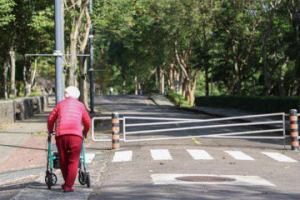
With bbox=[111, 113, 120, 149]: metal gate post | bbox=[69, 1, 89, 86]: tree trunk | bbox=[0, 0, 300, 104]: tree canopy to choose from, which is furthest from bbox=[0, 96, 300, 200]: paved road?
bbox=[0, 0, 300, 104]: tree canopy

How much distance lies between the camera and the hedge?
36219mm

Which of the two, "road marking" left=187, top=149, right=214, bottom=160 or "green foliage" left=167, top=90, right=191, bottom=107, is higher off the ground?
"road marking" left=187, top=149, right=214, bottom=160

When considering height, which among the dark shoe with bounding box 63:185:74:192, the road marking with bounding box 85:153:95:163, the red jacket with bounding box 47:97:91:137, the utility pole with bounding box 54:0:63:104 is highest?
the utility pole with bounding box 54:0:63:104

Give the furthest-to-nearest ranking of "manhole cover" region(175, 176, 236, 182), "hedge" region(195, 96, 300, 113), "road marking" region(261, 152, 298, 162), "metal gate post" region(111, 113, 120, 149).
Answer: "hedge" region(195, 96, 300, 113) → "metal gate post" region(111, 113, 120, 149) → "road marking" region(261, 152, 298, 162) → "manhole cover" region(175, 176, 236, 182)

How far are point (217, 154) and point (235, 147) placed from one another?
2.86 m

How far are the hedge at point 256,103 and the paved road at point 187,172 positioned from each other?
1503 centimetres

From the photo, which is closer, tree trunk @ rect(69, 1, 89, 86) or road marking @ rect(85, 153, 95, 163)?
road marking @ rect(85, 153, 95, 163)

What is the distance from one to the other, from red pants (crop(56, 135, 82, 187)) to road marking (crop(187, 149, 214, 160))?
662 cm

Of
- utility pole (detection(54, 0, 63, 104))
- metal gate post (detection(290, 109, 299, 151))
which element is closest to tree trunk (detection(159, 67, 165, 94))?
metal gate post (detection(290, 109, 299, 151))

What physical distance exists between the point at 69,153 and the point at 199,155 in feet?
24.4

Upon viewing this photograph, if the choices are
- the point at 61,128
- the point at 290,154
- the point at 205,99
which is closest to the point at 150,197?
the point at 61,128

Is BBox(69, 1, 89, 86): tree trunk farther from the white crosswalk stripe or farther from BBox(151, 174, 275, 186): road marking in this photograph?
BBox(151, 174, 275, 186): road marking

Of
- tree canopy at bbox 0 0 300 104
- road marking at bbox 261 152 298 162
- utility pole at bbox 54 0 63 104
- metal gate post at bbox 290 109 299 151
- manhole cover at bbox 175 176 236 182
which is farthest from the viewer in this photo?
tree canopy at bbox 0 0 300 104

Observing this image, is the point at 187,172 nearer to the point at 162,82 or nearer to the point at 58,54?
the point at 58,54
